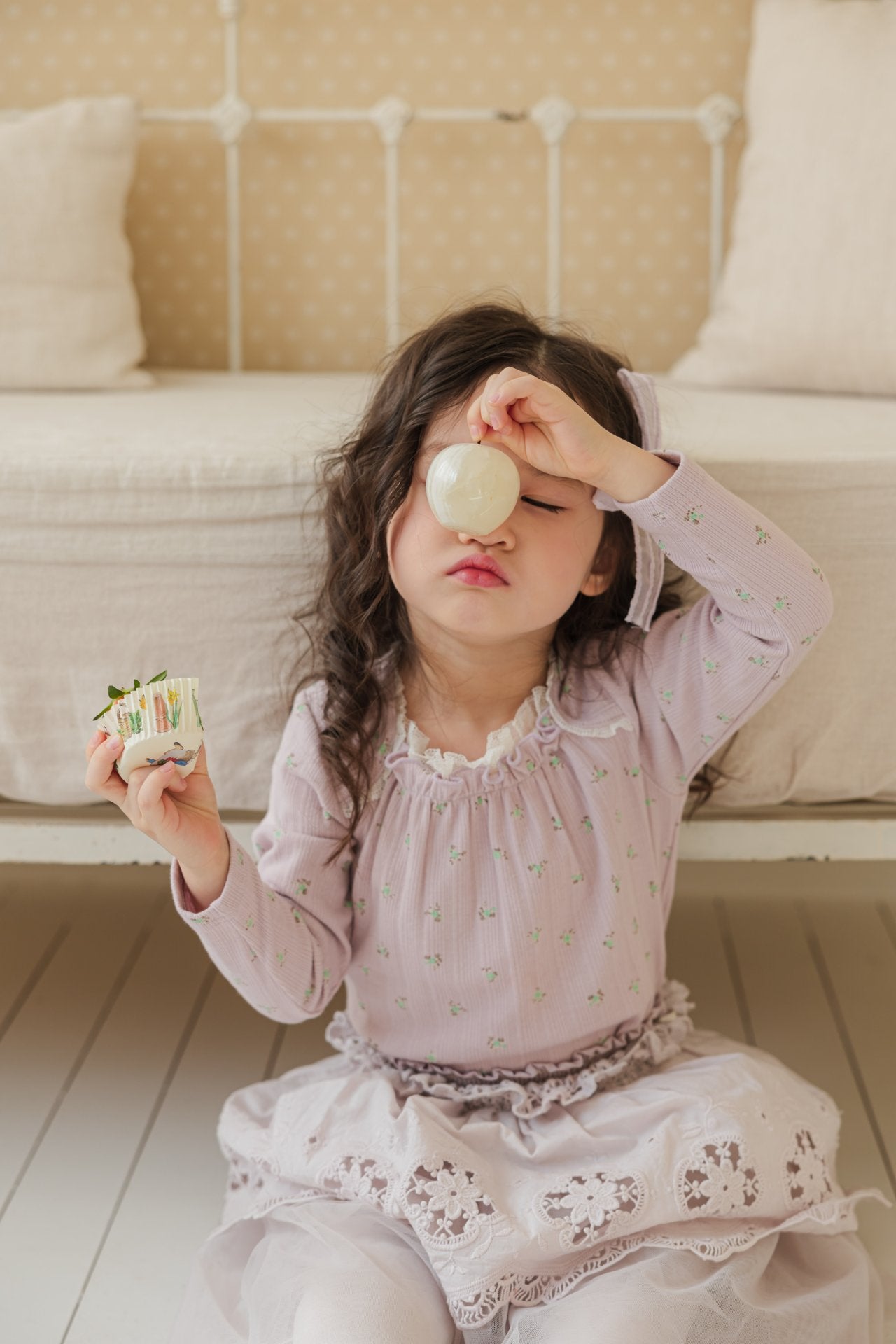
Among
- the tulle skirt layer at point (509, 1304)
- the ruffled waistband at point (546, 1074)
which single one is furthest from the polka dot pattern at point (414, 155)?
the tulle skirt layer at point (509, 1304)

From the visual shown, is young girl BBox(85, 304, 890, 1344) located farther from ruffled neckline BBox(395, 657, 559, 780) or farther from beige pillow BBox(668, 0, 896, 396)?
beige pillow BBox(668, 0, 896, 396)

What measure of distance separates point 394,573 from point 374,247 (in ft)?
3.13

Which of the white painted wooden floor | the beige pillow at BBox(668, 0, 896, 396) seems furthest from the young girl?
the beige pillow at BBox(668, 0, 896, 396)

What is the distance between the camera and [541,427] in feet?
2.85

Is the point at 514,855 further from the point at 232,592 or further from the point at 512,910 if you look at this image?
the point at 232,592

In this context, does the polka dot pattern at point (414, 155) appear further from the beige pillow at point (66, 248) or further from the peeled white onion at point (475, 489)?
the peeled white onion at point (475, 489)

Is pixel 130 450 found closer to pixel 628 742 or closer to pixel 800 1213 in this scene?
pixel 628 742

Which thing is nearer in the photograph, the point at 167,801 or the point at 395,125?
the point at 167,801

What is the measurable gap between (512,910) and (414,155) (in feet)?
3.70

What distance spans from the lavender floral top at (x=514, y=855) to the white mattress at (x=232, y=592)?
0.10 metres

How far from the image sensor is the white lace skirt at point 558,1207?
2.75ft

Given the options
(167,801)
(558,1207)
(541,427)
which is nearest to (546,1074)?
(558,1207)

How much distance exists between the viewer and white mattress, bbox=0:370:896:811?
102 cm

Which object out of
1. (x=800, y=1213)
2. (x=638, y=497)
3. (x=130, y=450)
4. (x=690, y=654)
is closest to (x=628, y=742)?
(x=690, y=654)
